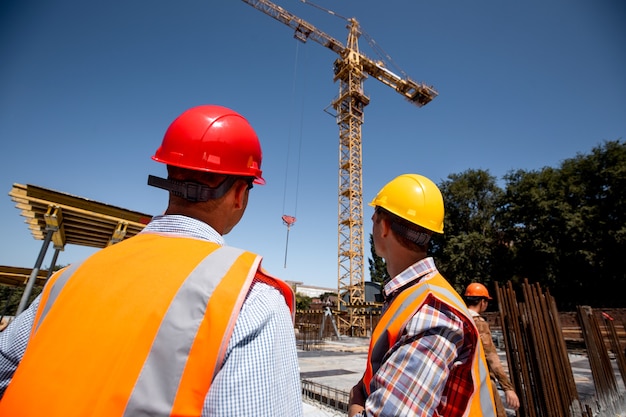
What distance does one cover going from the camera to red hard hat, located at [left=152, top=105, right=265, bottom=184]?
1.22 meters

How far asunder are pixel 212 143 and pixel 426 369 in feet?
4.01

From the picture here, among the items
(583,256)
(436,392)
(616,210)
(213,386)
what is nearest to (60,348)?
(213,386)

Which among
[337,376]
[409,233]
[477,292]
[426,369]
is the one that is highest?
[409,233]

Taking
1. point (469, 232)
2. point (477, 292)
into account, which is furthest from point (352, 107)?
point (477, 292)

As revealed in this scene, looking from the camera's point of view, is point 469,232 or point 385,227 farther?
point 469,232

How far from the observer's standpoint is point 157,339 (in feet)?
2.40

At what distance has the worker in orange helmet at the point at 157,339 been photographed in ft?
2.27

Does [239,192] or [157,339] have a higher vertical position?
[239,192]

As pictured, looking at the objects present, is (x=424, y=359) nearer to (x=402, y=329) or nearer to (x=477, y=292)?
(x=402, y=329)

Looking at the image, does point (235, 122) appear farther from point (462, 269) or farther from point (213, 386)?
point (462, 269)

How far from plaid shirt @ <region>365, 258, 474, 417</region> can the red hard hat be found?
0.95 m

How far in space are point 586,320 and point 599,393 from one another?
1225mm

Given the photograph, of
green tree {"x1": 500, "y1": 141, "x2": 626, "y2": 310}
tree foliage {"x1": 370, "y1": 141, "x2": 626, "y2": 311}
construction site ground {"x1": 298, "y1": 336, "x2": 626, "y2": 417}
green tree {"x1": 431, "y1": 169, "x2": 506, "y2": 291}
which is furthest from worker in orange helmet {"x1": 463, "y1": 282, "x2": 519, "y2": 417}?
green tree {"x1": 431, "y1": 169, "x2": 506, "y2": 291}

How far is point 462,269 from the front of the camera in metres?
28.8
